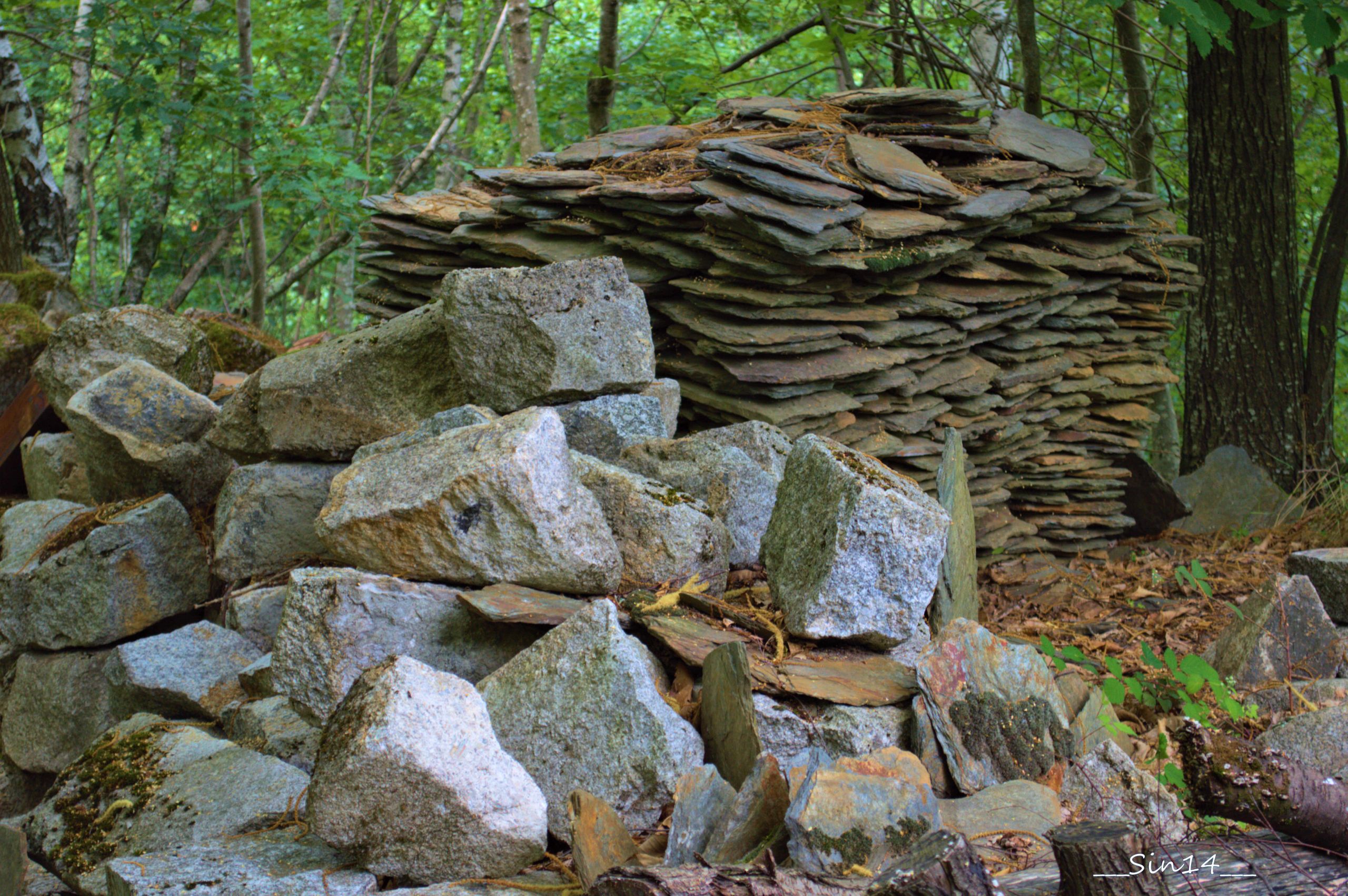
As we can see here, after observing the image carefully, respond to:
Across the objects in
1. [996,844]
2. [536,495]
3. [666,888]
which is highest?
[536,495]

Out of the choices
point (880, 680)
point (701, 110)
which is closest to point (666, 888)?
point (880, 680)

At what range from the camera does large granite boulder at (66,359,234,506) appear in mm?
4434

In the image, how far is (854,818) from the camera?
207 cm

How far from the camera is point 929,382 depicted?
496 centimetres

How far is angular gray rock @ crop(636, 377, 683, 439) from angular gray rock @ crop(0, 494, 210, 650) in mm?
2049

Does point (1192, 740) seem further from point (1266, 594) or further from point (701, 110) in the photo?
point (701, 110)

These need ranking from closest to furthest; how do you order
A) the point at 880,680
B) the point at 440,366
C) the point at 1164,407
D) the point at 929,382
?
the point at 880,680 → the point at 440,366 → the point at 929,382 → the point at 1164,407

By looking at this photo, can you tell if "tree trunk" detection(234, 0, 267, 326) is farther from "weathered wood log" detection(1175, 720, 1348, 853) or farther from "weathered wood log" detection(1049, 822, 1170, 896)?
"weathered wood log" detection(1049, 822, 1170, 896)

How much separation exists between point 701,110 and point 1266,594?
6548 millimetres

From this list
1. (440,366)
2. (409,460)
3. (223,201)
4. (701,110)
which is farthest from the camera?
(223,201)

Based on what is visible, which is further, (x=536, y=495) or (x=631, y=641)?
(x=536, y=495)

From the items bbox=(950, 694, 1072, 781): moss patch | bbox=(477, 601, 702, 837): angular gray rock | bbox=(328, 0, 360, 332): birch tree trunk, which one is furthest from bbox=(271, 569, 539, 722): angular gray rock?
bbox=(328, 0, 360, 332): birch tree trunk

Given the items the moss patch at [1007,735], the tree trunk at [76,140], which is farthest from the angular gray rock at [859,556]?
the tree trunk at [76,140]

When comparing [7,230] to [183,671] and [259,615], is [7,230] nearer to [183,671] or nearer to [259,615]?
[259,615]
